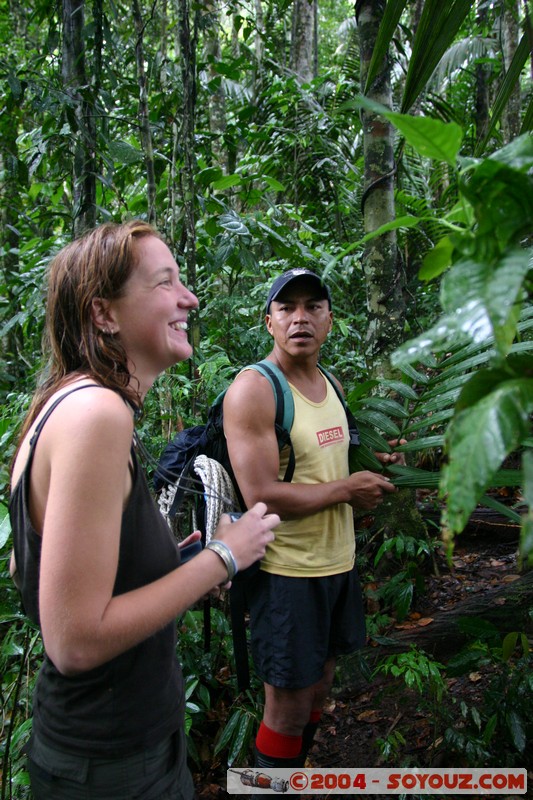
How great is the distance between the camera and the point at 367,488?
2256mm

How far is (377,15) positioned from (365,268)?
1064 mm

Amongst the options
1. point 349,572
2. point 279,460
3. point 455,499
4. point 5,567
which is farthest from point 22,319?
point 455,499

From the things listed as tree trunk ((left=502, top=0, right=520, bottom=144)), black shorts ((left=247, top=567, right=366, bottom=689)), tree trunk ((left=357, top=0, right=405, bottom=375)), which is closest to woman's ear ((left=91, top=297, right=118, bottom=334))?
black shorts ((left=247, top=567, right=366, bottom=689))

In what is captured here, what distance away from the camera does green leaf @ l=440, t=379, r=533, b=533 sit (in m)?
0.63

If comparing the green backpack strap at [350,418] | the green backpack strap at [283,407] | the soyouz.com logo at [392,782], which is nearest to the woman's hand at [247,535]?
the green backpack strap at [283,407]

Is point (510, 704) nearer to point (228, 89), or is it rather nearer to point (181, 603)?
point (181, 603)

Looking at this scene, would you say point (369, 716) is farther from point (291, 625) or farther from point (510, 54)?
point (510, 54)

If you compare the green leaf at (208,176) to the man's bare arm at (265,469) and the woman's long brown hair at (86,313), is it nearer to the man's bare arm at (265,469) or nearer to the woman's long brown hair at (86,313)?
the man's bare arm at (265,469)

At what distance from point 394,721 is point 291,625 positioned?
99 cm

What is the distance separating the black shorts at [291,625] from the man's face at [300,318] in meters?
0.88

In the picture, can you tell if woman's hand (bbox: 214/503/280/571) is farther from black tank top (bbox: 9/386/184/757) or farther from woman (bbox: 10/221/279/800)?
black tank top (bbox: 9/386/184/757)

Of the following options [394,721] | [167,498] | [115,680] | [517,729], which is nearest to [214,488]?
Answer: [167,498]

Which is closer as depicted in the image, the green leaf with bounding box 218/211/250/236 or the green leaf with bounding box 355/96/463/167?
the green leaf with bounding box 355/96/463/167

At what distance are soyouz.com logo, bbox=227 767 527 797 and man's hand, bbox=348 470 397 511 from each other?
1.04 metres
